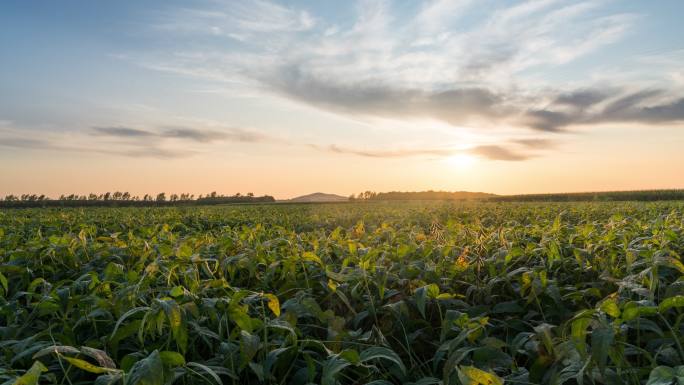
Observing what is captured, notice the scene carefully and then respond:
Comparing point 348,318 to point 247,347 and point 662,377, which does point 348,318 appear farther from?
point 662,377

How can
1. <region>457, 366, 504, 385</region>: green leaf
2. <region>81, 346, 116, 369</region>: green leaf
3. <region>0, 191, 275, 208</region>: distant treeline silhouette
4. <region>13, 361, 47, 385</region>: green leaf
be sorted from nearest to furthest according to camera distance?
<region>13, 361, 47, 385</region>: green leaf → <region>457, 366, 504, 385</region>: green leaf → <region>81, 346, 116, 369</region>: green leaf → <region>0, 191, 275, 208</region>: distant treeline silhouette

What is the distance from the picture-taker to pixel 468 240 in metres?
4.71

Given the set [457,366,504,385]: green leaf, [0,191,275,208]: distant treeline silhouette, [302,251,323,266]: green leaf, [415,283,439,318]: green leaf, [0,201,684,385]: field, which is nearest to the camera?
[457,366,504,385]: green leaf

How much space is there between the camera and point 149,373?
1.67 m

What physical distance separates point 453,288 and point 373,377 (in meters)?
1.37

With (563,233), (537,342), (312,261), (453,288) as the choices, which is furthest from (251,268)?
(563,233)

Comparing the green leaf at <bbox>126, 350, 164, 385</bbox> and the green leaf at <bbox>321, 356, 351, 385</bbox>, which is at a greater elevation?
the green leaf at <bbox>126, 350, 164, 385</bbox>

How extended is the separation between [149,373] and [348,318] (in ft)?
4.61

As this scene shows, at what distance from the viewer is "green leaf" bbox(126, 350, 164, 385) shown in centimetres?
167

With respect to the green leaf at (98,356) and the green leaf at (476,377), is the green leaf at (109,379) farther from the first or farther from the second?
the green leaf at (476,377)

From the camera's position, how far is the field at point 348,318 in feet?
6.59

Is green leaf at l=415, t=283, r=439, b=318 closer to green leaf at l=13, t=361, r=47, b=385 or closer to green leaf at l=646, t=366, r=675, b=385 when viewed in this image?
green leaf at l=646, t=366, r=675, b=385

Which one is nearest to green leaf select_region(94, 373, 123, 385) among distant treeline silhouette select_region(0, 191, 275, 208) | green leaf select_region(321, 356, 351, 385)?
green leaf select_region(321, 356, 351, 385)

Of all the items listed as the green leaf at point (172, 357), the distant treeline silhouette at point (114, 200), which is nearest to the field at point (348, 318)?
the green leaf at point (172, 357)
